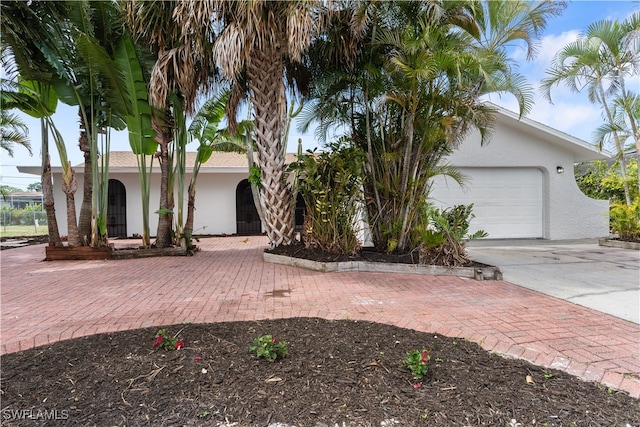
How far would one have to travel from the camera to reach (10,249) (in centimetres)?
1294

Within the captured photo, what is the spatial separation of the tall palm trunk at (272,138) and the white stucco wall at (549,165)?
6399mm

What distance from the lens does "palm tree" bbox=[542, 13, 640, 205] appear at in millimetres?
10469

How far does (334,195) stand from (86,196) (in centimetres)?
744

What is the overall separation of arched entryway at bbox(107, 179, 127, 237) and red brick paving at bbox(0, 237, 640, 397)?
8.11 meters

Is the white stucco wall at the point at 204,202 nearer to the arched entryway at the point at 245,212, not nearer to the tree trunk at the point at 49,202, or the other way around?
the arched entryway at the point at 245,212

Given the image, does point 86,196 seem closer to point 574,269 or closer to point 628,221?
point 574,269

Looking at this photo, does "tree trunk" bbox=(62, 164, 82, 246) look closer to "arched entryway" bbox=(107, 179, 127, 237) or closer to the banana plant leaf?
the banana plant leaf

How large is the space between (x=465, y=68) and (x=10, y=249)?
52.6 feet

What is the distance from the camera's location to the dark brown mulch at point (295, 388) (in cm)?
239

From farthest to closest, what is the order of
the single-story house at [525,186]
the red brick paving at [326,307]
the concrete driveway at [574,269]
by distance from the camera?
1. the single-story house at [525,186]
2. the concrete driveway at [574,269]
3. the red brick paving at [326,307]

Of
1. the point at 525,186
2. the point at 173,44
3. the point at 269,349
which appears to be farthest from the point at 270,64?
the point at 525,186

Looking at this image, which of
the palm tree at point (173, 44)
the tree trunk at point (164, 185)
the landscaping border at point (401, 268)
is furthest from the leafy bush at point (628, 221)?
the tree trunk at point (164, 185)

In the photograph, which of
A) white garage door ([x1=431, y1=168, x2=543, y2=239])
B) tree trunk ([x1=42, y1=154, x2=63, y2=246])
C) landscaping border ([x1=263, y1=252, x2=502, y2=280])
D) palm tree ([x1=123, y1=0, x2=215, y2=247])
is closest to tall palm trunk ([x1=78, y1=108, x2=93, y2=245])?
tree trunk ([x1=42, y1=154, x2=63, y2=246])

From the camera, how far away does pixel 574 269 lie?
7680 millimetres
